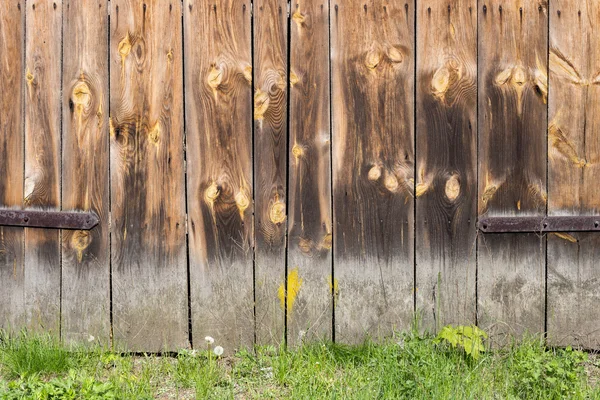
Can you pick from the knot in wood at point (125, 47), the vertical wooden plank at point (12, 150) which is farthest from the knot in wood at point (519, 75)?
the vertical wooden plank at point (12, 150)

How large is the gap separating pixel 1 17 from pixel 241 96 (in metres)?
1.14

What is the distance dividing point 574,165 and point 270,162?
1.36 m

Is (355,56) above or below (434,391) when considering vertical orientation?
above

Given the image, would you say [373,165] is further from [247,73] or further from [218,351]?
[218,351]

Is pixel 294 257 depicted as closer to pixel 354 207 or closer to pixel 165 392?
pixel 354 207

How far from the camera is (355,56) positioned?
10.8 feet

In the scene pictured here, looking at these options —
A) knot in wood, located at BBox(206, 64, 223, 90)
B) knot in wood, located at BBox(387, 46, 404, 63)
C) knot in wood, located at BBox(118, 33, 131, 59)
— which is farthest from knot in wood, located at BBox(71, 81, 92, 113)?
knot in wood, located at BBox(387, 46, 404, 63)

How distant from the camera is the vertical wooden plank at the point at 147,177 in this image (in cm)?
330

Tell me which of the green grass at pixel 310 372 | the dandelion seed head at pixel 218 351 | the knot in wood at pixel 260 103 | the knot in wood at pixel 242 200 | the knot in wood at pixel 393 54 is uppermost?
the knot in wood at pixel 393 54

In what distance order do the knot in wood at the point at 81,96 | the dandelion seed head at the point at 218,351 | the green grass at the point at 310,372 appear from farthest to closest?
the knot in wood at the point at 81,96 → the dandelion seed head at the point at 218,351 → the green grass at the point at 310,372

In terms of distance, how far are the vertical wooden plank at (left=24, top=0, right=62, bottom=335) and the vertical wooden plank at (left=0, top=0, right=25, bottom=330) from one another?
0.03m

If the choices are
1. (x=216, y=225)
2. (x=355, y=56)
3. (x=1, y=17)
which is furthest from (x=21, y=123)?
(x=355, y=56)

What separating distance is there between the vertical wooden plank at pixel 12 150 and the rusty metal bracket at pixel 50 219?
44 millimetres

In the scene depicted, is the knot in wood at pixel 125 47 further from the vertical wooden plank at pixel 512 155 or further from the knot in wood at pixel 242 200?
the vertical wooden plank at pixel 512 155
